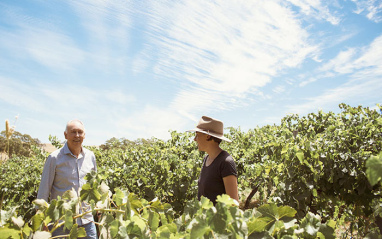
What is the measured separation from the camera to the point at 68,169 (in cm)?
301

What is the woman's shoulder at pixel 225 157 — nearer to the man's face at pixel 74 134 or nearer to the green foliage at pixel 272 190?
the green foliage at pixel 272 190

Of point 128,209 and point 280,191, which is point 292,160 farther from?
point 128,209

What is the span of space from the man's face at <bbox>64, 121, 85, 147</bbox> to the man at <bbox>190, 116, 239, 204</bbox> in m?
1.32

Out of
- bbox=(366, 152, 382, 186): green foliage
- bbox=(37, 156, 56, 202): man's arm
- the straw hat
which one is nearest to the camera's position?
bbox=(366, 152, 382, 186): green foliage

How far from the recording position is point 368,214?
3.81 metres

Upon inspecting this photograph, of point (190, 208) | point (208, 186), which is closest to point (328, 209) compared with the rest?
point (208, 186)

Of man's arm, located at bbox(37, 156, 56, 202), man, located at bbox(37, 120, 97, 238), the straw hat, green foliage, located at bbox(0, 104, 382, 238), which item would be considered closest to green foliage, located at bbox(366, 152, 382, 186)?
green foliage, located at bbox(0, 104, 382, 238)

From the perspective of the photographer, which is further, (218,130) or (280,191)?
(280,191)

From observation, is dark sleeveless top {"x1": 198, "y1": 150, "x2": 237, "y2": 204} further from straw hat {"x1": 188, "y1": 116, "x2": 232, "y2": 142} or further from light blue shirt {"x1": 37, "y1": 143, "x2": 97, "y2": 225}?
light blue shirt {"x1": 37, "y1": 143, "x2": 97, "y2": 225}

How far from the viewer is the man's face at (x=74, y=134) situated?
3064 mm

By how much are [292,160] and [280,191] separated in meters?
0.38

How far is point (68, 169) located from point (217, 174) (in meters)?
1.61

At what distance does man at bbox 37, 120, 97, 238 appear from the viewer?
9.54 feet

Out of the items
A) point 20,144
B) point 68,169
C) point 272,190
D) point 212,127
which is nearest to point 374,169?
point 212,127
